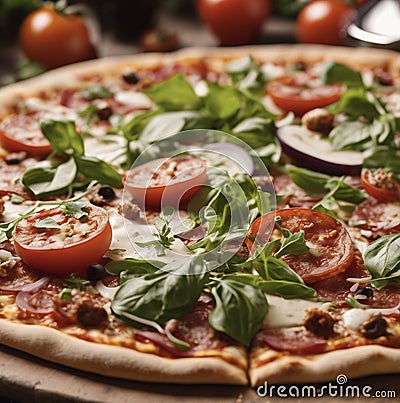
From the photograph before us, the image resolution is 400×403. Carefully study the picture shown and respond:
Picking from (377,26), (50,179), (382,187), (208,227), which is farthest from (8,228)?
(377,26)

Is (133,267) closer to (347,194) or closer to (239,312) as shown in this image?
(239,312)

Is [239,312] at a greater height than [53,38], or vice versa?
[239,312]

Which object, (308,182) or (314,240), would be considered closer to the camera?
(314,240)

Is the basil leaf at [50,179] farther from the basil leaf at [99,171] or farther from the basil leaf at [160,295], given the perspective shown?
the basil leaf at [160,295]

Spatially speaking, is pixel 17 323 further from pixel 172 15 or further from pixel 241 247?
pixel 172 15

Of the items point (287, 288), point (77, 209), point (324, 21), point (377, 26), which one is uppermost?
point (77, 209)

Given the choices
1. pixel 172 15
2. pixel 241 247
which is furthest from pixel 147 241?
pixel 172 15
